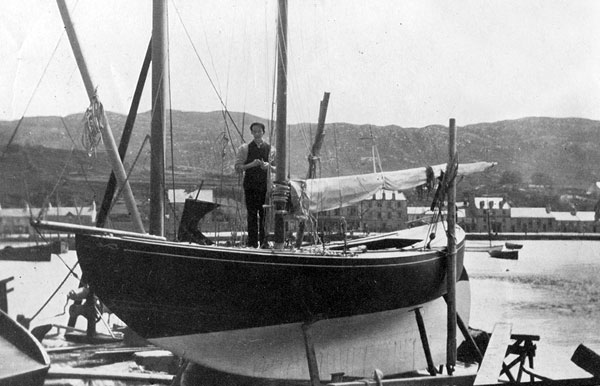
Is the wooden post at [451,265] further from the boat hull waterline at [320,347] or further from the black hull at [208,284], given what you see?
the black hull at [208,284]

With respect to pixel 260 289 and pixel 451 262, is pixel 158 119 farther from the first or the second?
pixel 451 262

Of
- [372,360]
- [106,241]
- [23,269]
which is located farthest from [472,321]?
[23,269]

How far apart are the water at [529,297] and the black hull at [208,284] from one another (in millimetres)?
3177

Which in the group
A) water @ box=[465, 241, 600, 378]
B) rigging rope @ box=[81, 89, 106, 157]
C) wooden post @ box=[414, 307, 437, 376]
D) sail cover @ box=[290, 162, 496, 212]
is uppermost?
rigging rope @ box=[81, 89, 106, 157]

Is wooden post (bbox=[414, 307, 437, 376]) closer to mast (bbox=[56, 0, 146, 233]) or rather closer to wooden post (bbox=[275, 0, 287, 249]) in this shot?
wooden post (bbox=[275, 0, 287, 249])

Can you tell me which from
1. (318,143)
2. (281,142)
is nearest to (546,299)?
(318,143)

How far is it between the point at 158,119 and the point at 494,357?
7.77 m

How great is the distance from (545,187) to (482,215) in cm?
3993

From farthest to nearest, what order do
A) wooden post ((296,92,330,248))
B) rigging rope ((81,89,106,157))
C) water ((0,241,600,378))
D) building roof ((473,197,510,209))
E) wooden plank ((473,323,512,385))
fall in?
1. building roof ((473,197,510,209))
2. water ((0,241,600,378))
3. wooden post ((296,92,330,248))
4. rigging rope ((81,89,106,157))
5. wooden plank ((473,323,512,385))

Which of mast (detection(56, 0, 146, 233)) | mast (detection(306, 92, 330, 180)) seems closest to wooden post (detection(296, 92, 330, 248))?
mast (detection(306, 92, 330, 180))

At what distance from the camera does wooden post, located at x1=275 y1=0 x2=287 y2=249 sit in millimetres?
11672

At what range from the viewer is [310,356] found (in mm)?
10727

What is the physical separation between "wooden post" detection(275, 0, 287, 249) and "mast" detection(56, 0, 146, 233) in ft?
10.1

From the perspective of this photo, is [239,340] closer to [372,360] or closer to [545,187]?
[372,360]
